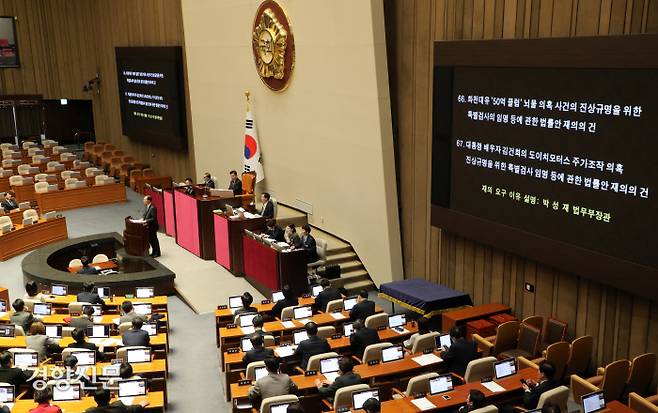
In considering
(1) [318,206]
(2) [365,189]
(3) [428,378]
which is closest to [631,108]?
(3) [428,378]

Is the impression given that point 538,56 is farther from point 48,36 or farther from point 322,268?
point 48,36

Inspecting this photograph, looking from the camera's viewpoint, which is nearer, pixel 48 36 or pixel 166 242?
pixel 166 242

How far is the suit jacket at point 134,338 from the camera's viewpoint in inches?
389

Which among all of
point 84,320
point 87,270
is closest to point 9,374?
point 84,320

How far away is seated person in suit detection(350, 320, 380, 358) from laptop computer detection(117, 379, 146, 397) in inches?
111

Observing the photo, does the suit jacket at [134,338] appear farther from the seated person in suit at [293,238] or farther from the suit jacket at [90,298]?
the seated person in suit at [293,238]

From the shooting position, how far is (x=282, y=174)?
54.9ft

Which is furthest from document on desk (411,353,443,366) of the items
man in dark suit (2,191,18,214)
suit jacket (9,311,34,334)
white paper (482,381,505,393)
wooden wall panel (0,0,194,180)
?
wooden wall panel (0,0,194,180)

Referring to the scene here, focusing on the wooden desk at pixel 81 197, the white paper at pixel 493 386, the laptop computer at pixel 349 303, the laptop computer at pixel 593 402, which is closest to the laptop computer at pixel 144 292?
the laptop computer at pixel 349 303

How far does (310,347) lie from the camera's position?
935 centimetres

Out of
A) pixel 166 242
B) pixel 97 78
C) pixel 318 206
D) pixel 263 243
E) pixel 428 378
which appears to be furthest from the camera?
pixel 97 78

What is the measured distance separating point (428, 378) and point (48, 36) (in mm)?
24979

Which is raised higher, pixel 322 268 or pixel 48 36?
pixel 48 36

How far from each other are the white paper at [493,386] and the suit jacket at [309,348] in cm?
212
